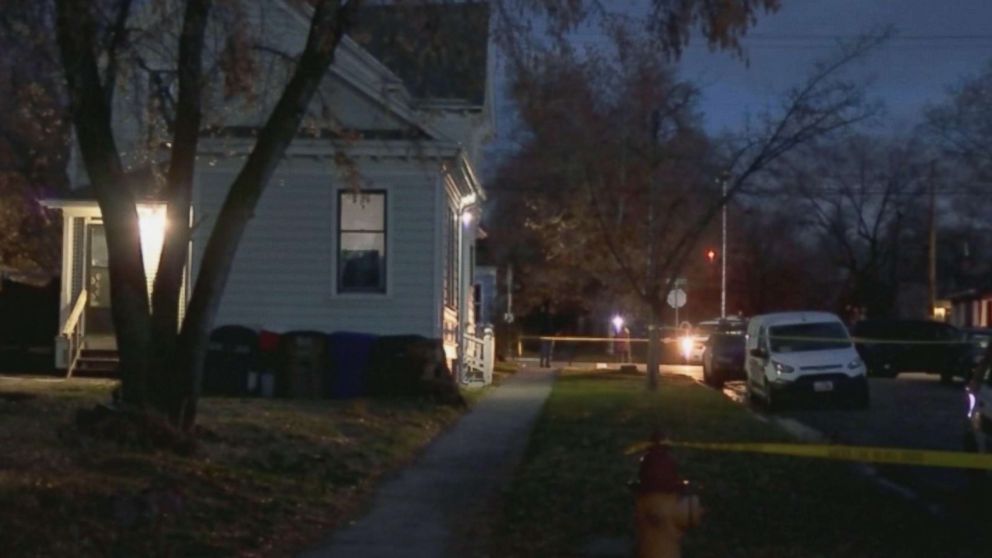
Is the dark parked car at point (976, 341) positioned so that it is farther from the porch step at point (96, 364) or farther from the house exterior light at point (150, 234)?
the porch step at point (96, 364)

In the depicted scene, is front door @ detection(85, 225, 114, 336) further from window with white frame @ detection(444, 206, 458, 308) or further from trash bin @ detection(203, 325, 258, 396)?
window with white frame @ detection(444, 206, 458, 308)

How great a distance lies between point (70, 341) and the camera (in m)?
26.6

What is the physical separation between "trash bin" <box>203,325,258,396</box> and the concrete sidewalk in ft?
11.4

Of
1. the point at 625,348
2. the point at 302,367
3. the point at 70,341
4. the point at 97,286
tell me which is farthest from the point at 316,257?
the point at 625,348

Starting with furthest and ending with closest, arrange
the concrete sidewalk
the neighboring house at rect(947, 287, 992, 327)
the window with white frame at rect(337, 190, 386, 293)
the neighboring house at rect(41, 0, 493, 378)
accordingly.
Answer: the neighboring house at rect(947, 287, 992, 327), the window with white frame at rect(337, 190, 386, 293), the neighboring house at rect(41, 0, 493, 378), the concrete sidewalk

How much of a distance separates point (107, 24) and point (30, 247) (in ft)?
94.0

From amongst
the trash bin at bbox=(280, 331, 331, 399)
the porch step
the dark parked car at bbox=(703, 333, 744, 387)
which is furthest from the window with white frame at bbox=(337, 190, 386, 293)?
the dark parked car at bbox=(703, 333, 744, 387)

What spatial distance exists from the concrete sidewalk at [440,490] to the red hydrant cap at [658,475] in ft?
9.94

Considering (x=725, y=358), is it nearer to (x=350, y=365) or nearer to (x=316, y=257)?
(x=316, y=257)

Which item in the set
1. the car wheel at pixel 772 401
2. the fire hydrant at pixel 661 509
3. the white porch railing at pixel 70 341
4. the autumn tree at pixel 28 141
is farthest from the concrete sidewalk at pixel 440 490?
the white porch railing at pixel 70 341

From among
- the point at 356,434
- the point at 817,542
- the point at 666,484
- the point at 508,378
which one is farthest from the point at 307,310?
the point at 666,484

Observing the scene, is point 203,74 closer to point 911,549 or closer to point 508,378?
point 911,549

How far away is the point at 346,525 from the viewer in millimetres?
13016

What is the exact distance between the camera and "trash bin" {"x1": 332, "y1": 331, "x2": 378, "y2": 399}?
25.0 meters
